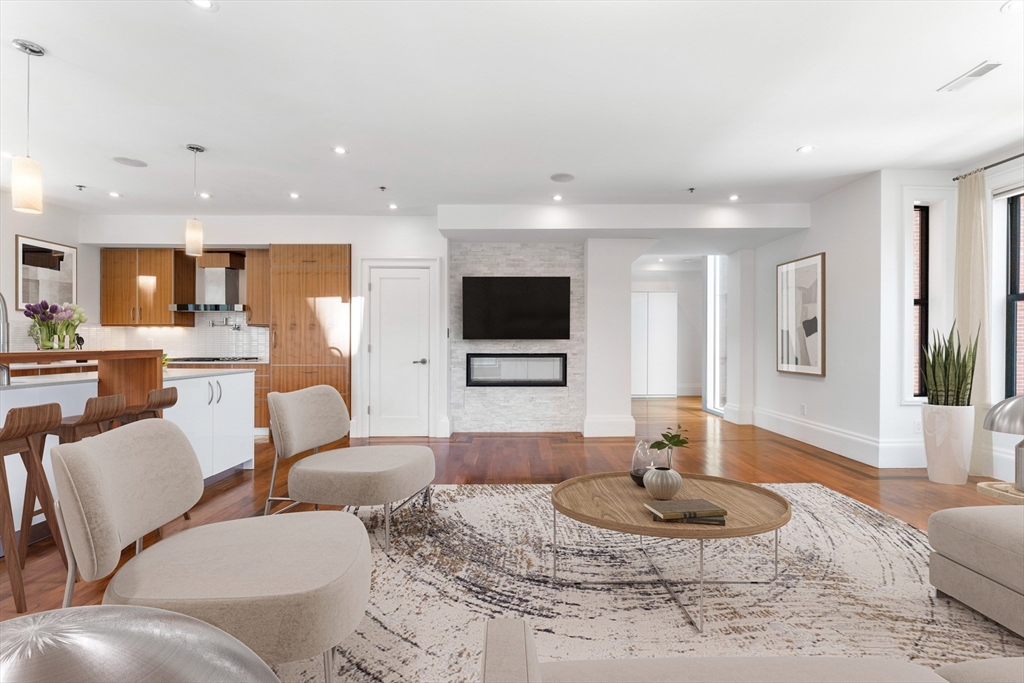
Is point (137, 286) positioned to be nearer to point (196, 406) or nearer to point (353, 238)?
point (353, 238)

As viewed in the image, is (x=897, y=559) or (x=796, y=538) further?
(x=796, y=538)

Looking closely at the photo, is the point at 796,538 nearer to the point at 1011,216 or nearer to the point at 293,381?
the point at 1011,216

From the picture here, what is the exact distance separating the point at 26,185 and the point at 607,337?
5.01m

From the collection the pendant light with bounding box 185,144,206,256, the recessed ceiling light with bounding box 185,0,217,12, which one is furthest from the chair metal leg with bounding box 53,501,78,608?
the pendant light with bounding box 185,144,206,256

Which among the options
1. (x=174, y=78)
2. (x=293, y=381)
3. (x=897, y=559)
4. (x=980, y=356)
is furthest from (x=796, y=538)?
(x=293, y=381)

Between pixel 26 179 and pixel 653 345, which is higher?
pixel 26 179

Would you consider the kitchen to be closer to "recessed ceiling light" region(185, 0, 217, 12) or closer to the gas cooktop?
the gas cooktop

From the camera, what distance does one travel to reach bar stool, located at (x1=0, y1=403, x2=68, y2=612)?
6.79ft

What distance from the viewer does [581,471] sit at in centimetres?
445

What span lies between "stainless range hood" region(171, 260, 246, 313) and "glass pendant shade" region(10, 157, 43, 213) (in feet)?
12.4

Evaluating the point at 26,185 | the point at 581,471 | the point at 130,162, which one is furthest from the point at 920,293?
the point at 130,162

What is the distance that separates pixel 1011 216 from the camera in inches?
168

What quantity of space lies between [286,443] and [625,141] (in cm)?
305

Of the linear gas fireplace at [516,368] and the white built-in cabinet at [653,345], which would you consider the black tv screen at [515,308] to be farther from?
the white built-in cabinet at [653,345]
